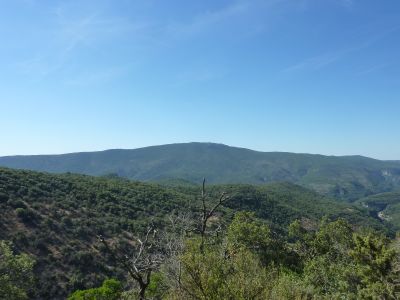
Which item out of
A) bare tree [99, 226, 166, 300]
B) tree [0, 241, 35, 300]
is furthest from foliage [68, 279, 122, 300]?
bare tree [99, 226, 166, 300]

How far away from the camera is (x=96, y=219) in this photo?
58.3 meters

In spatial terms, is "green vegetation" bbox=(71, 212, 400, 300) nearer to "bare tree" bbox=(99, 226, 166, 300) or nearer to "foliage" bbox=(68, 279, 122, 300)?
"foliage" bbox=(68, 279, 122, 300)

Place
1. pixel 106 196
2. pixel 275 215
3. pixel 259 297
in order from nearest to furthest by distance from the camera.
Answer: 1. pixel 259 297
2. pixel 106 196
3. pixel 275 215

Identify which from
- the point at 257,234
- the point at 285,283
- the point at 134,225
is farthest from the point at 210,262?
the point at 134,225

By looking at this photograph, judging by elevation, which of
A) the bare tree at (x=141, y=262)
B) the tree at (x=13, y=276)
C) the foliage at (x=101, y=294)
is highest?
the bare tree at (x=141, y=262)

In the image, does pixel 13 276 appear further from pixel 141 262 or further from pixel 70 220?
pixel 70 220

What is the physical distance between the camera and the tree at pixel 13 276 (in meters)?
26.5

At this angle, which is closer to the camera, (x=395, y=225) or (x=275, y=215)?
(x=275, y=215)

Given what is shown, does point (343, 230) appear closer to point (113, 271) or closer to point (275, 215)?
point (113, 271)

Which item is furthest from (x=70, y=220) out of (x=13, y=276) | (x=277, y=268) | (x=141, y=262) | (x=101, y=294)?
(x=141, y=262)

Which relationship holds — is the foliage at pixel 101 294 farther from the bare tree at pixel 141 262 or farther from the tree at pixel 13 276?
the bare tree at pixel 141 262

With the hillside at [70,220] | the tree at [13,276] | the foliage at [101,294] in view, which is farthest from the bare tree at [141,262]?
the foliage at [101,294]

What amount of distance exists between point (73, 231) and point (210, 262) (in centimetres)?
4111

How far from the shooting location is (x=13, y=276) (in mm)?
28484
